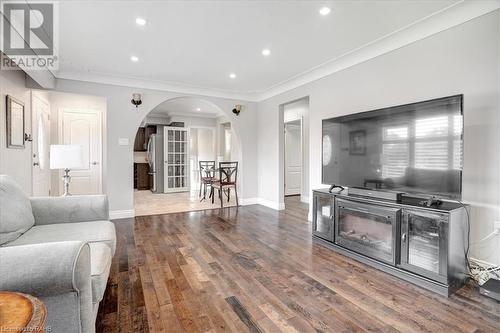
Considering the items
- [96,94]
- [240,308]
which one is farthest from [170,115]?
[240,308]

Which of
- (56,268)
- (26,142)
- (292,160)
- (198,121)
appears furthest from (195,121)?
(56,268)

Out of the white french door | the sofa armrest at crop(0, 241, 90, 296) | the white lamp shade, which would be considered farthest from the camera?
the white french door

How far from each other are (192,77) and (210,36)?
5.40ft

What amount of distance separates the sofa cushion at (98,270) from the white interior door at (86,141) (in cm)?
408

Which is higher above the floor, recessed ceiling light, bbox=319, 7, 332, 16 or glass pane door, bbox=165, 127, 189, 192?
recessed ceiling light, bbox=319, 7, 332, 16

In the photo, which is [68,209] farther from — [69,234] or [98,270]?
[98,270]

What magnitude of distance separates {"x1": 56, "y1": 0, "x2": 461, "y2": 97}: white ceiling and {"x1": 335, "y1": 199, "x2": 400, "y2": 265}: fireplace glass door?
1.92 metres

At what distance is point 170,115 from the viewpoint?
8.14 metres

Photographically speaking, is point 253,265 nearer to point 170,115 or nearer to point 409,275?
point 409,275

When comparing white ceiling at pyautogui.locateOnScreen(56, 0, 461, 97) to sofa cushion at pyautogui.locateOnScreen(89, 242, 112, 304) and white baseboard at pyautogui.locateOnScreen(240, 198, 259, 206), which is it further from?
white baseboard at pyautogui.locateOnScreen(240, 198, 259, 206)

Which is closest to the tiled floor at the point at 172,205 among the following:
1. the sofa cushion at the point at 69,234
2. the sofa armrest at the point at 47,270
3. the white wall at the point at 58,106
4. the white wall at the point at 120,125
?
the white wall at the point at 120,125

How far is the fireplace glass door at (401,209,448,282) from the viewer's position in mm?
2031

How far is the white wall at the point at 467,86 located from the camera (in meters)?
2.21

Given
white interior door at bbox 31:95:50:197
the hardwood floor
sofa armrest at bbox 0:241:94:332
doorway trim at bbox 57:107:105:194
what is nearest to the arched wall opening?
the hardwood floor
